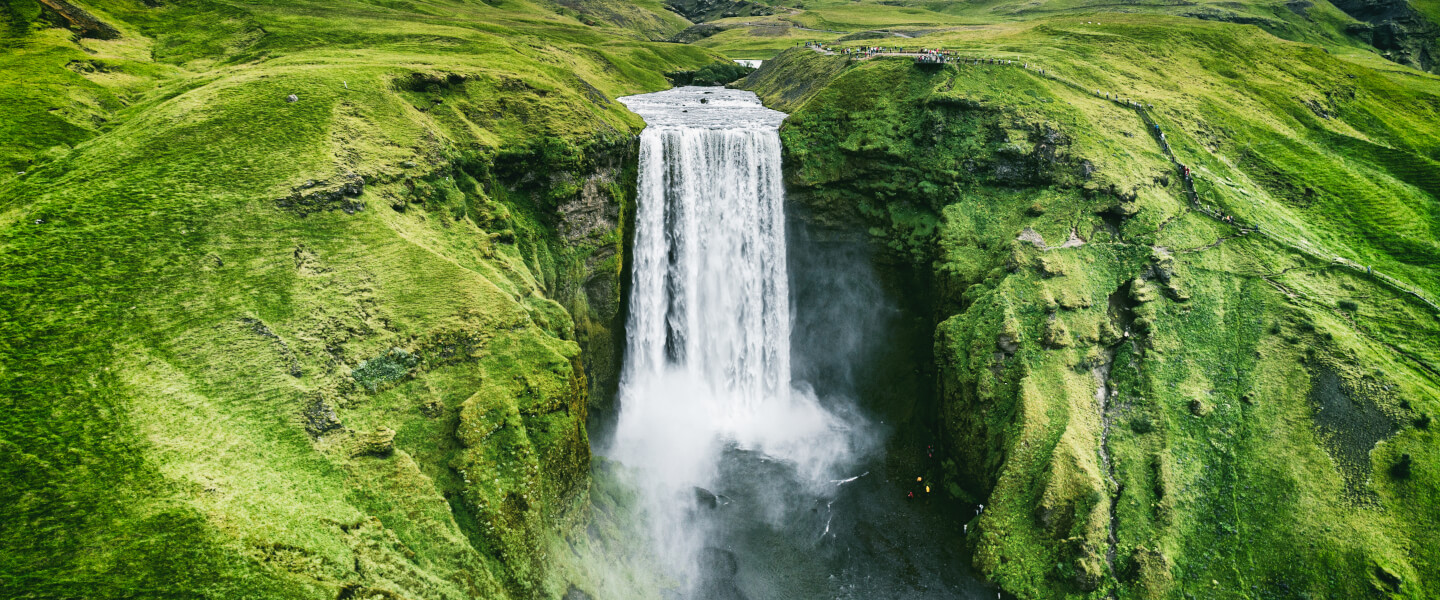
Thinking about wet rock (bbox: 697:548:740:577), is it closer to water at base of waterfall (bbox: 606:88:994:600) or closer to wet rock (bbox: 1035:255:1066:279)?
water at base of waterfall (bbox: 606:88:994:600)

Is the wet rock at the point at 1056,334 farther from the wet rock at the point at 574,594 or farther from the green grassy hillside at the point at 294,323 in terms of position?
the wet rock at the point at 574,594

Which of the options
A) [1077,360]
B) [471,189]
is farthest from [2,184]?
[1077,360]

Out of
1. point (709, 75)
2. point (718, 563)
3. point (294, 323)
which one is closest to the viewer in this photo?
point (294, 323)

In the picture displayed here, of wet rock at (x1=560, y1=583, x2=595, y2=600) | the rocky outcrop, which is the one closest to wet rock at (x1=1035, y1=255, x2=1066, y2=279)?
wet rock at (x1=560, y1=583, x2=595, y2=600)

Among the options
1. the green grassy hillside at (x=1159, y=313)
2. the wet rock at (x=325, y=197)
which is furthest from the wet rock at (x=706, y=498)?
the wet rock at (x=325, y=197)

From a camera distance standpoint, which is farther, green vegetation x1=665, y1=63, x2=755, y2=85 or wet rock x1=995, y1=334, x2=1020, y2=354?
green vegetation x1=665, y1=63, x2=755, y2=85

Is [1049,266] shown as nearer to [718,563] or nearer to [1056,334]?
[1056,334]

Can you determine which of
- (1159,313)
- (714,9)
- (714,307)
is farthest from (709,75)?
(714,9)
